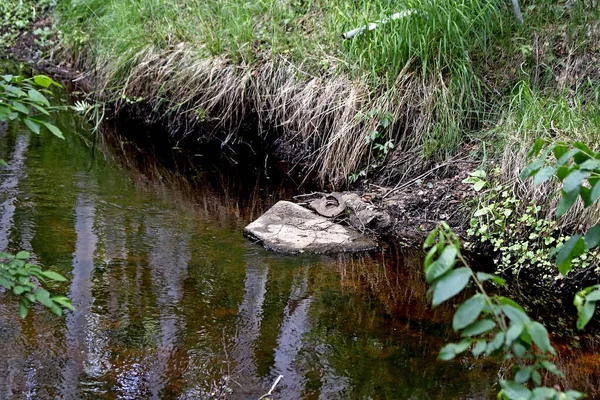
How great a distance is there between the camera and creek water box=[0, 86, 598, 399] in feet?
9.34

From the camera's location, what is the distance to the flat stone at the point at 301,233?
4301 mm

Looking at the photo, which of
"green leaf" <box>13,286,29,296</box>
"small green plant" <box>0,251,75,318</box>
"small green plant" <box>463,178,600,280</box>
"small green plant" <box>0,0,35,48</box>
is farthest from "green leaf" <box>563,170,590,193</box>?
"small green plant" <box>0,0,35,48</box>

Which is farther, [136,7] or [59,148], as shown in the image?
[136,7]

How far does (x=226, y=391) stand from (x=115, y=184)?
2.81 metres

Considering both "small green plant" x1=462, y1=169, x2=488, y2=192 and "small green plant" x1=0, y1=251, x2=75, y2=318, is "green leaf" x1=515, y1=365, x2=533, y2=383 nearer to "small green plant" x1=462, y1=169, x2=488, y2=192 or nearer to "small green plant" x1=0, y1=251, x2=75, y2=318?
"small green plant" x1=0, y1=251, x2=75, y2=318

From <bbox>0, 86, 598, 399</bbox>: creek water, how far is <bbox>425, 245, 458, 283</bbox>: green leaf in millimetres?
1610

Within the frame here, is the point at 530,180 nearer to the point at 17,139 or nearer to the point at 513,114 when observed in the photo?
the point at 513,114

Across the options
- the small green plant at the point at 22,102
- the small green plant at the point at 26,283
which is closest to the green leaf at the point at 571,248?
the small green plant at the point at 26,283

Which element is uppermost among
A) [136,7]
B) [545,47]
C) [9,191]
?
[136,7]

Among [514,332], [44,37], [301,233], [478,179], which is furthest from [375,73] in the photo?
[44,37]

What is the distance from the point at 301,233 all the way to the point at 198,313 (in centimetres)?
121

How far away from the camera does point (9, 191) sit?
477 centimetres

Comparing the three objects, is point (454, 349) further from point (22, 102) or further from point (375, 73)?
point (375, 73)

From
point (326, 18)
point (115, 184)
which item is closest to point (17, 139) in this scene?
point (115, 184)
